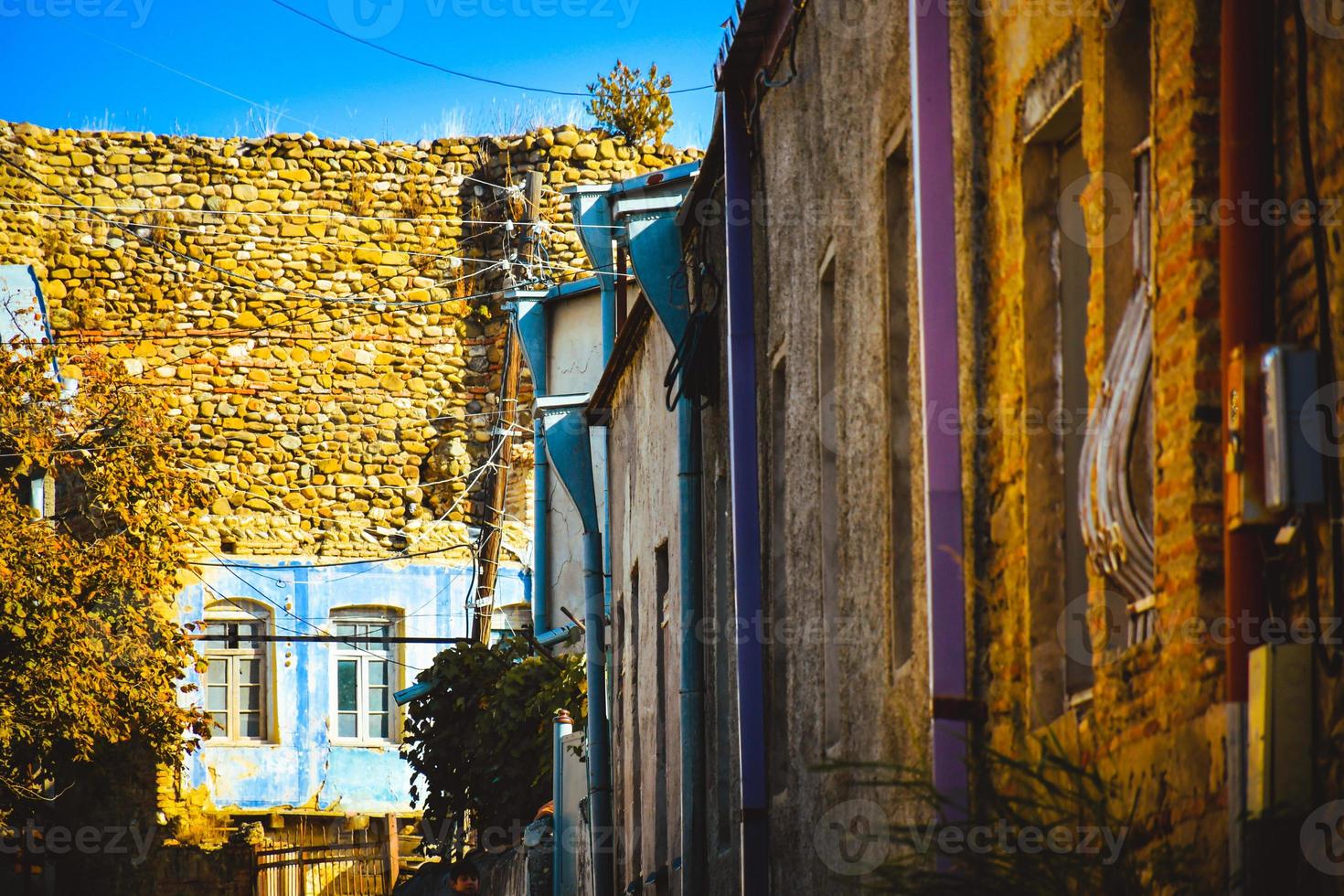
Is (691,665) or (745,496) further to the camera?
(691,665)

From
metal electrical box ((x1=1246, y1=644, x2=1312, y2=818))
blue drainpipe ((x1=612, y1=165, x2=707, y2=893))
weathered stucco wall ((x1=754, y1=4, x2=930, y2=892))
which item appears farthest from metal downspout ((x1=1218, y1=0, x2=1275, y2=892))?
blue drainpipe ((x1=612, y1=165, x2=707, y2=893))

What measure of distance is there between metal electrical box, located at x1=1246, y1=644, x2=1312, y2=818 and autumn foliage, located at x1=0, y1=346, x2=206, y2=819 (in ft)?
58.4

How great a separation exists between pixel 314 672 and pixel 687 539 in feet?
55.0

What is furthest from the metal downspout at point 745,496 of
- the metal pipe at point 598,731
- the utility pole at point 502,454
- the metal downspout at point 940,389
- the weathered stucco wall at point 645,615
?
the utility pole at point 502,454

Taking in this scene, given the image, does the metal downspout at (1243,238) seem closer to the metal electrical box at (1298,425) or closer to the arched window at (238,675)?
the metal electrical box at (1298,425)

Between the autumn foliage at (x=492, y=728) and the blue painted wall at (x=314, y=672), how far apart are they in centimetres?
607

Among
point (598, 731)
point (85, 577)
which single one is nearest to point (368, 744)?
point (85, 577)

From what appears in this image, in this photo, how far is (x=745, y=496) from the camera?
9586mm

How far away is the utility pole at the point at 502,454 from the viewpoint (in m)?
26.5

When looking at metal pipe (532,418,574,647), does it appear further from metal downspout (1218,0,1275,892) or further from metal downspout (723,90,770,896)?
metal downspout (1218,0,1275,892)

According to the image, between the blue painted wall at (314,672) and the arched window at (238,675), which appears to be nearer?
the blue painted wall at (314,672)

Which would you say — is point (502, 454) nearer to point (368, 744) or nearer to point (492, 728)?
point (368, 744)

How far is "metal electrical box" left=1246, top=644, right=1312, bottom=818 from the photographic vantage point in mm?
3965

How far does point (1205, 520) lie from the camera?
14.6 ft
